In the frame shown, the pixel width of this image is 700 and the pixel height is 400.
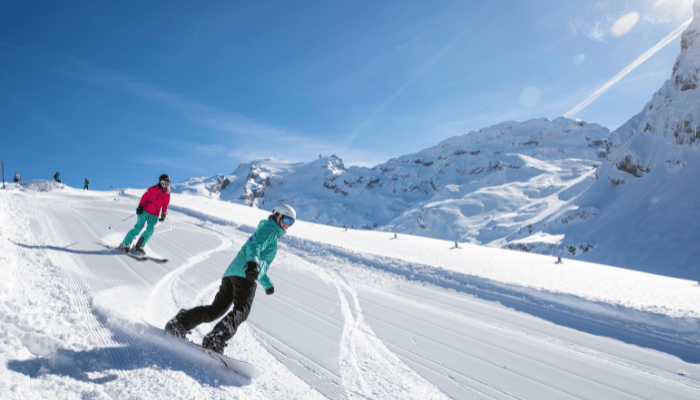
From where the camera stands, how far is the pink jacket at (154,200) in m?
6.90

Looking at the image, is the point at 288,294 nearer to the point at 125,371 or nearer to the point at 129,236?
the point at 125,371

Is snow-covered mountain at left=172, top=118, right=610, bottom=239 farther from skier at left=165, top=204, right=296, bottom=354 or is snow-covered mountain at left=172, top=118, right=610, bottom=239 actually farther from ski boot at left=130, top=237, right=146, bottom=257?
skier at left=165, top=204, right=296, bottom=354

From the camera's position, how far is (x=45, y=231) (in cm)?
742

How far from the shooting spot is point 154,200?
6.96m

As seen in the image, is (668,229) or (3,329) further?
(668,229)

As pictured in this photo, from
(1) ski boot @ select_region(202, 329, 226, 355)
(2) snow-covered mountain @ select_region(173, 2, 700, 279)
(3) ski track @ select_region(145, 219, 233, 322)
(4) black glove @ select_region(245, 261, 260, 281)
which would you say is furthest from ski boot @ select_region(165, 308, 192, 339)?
(2) snow-covered mountain @ select_region(173, 2, 700, 279)

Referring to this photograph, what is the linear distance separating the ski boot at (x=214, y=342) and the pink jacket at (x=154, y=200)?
16.9 feet

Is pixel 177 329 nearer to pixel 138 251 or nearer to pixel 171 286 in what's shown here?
pixel 171 286

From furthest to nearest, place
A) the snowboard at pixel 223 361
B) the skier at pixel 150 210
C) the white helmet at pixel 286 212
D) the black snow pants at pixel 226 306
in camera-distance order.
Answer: the skier at pixel 150 210, the white helmet at pixel 286 212, the black snow pants at pixel 226 306, the snowboard at pixel 223 361

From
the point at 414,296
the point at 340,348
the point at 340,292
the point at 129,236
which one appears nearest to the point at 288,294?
the point at 340,292

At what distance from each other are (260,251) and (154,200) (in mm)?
5345

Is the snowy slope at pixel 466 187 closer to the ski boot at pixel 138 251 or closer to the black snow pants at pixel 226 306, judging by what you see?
the ski boot at pixel 138 251

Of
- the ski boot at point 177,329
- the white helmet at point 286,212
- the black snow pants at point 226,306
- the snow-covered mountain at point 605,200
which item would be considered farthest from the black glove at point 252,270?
the snow-covered mountain at point 605,200

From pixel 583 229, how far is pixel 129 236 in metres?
58.7
